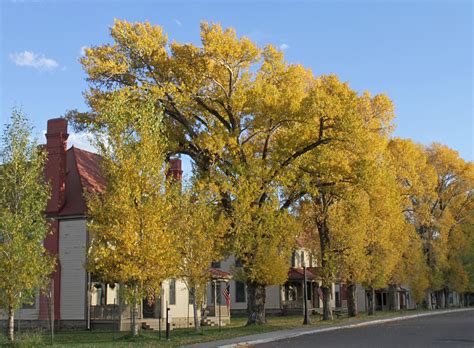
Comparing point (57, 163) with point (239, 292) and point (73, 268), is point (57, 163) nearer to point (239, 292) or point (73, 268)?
point (73, 268)

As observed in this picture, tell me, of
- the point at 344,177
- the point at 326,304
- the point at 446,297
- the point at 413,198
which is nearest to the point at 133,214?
the point at 344,177

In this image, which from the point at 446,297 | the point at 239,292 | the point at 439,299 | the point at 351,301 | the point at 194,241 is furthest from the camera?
the point at 446,297

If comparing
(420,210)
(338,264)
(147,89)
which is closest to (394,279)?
(420,210)

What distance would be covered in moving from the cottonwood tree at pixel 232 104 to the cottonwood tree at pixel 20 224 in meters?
7.49

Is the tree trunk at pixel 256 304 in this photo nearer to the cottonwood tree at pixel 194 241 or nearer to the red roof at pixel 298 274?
the cottonwood tree at pixel 194 241

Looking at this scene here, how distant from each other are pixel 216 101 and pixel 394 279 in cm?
2936

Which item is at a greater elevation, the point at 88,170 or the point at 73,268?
the point at 88,170

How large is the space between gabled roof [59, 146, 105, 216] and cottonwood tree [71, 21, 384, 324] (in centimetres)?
427

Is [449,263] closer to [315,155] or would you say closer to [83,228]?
[315,155]

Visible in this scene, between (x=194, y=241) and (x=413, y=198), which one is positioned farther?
(x=413, y=198)

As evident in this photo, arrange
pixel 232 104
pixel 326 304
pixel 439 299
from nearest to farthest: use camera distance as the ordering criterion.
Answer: pixel 232 104 < pixel 326 304 < pixel 439 299

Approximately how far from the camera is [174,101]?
1282 inches

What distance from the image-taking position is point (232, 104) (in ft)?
106

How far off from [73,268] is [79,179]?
221 inches
